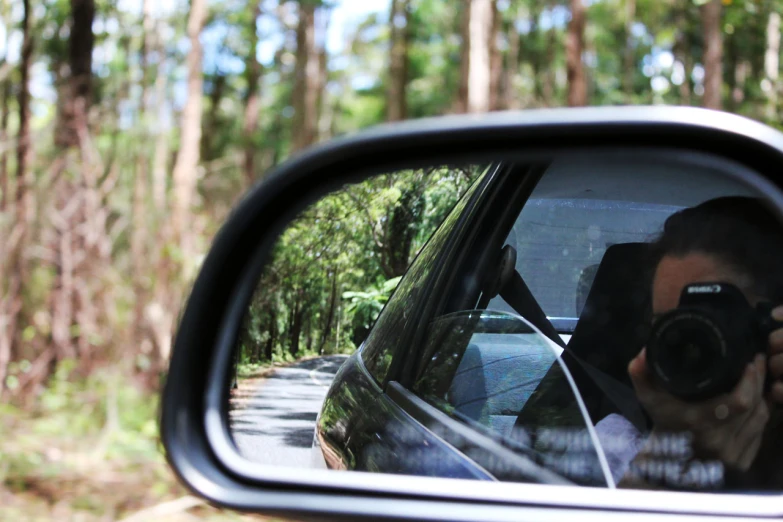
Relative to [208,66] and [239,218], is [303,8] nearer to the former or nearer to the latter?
[208,66]

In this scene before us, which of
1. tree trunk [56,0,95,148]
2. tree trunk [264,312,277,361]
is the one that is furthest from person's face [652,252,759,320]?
tree trunk [56,0,95,148]

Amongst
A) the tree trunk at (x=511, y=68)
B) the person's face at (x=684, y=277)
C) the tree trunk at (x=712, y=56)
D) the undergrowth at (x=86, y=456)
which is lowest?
the undergrowth at (x=86, y=456)

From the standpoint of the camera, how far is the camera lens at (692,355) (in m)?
1.37

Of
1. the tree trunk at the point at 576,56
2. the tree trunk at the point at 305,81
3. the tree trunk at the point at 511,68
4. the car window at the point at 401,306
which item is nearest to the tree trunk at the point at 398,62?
the tree trunk at the point at 305,81

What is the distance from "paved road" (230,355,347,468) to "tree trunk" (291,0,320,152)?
22389 mm

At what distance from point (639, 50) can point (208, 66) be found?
20728mm

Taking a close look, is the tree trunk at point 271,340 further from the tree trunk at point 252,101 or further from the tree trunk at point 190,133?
the tree trunk at point 252,101

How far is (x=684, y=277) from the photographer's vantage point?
1.49 m

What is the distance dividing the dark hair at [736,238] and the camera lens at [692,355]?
0.44 feet

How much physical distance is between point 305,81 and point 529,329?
25.9 metres

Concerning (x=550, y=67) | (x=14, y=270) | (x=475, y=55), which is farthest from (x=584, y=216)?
(x=550, y=67)

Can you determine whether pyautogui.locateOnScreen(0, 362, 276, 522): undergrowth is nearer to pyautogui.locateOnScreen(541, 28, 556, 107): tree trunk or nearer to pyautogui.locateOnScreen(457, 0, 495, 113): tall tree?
pyautogui.locateOnScreen(457, 0, 495, 113): tall tree

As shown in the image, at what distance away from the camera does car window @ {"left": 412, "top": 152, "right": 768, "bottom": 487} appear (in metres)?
1.52

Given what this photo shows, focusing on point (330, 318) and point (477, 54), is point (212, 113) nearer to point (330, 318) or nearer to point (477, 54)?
point (477, 54)
